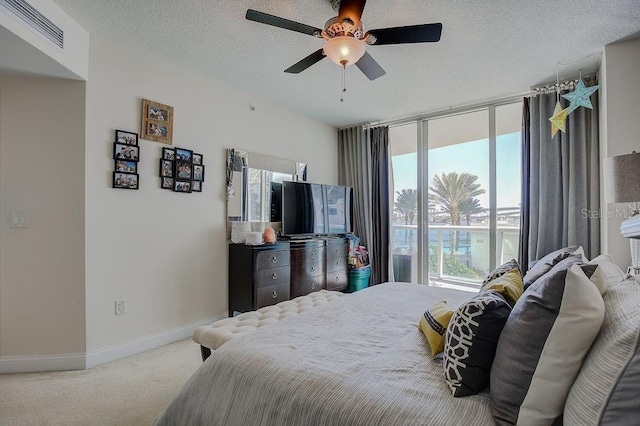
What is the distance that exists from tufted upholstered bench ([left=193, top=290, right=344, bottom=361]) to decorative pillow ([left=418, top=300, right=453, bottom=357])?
3.12ft

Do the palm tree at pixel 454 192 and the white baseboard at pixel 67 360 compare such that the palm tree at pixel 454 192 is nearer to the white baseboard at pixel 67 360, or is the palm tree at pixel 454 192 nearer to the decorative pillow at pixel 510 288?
the decorative pillow at pixel 510 288

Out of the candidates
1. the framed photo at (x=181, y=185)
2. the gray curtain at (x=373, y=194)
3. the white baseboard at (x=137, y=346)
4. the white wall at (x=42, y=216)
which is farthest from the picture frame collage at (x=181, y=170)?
the gray curtain at (x=373, y=194)

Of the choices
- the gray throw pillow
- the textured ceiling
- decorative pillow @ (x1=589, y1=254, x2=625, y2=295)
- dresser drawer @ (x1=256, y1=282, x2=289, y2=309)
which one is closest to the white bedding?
decorative pillow @ (x1=589, y1=254, x2=625, y2=295)

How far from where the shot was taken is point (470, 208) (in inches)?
164

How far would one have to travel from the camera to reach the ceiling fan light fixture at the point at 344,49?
6.51 ft

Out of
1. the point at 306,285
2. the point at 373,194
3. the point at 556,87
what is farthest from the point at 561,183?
the point at 306,285

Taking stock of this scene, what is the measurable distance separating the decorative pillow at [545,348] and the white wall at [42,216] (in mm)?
2829

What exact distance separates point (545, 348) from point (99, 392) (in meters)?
2.52

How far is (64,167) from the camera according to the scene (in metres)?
2.47

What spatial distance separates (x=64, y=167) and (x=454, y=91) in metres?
3.84

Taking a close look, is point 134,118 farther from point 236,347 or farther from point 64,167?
point 236,347

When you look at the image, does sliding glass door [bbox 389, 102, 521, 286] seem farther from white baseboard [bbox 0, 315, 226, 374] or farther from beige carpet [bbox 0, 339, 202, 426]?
white baseboard [bbox 0, 315, 226, 374]

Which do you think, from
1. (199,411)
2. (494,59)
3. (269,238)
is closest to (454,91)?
(494,59)

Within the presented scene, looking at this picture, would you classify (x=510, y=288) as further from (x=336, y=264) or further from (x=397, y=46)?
(x=336, y=264)
